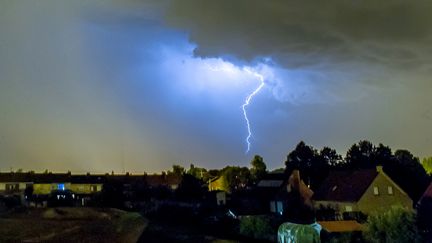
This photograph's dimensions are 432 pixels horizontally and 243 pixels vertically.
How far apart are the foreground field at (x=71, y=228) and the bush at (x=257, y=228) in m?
8.90

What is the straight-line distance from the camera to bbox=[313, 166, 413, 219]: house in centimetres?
5581

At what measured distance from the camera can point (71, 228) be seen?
3522cm

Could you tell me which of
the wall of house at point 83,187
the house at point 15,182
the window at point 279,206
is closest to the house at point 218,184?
the wall of house at point 83,187

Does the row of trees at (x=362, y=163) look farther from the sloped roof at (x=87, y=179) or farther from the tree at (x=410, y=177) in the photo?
the sloped roof at (x=87, y=179)

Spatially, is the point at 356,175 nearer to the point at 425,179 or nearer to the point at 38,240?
Result: the point at 425,179

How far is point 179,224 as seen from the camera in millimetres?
54531

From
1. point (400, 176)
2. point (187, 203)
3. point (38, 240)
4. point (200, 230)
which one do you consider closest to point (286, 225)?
point (200, 230)

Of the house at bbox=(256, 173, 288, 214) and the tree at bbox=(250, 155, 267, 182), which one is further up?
the tree at bbox=(250, 155, 267, 182)

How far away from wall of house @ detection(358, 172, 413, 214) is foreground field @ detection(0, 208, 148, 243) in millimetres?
25245

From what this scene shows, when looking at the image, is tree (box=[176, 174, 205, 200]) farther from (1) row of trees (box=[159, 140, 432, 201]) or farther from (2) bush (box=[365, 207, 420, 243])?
(2) bush (box=[365, 207, 420, 243])

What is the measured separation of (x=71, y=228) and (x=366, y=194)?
112 feet

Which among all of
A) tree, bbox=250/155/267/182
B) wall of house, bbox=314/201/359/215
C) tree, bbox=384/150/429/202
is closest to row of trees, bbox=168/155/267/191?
tree, bbox=250/155/267/182

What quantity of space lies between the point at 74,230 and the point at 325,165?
74.8 metres

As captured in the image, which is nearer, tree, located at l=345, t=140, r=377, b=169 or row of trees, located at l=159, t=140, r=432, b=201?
row of trees, located at l=159, t=140, r=432, b=201
